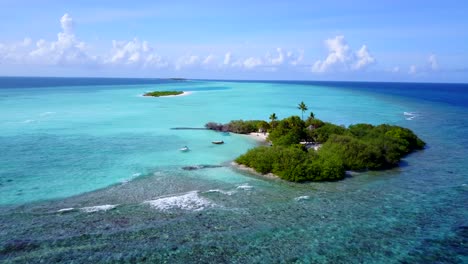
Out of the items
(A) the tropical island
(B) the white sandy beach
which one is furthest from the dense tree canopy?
(B) the white sandy beach

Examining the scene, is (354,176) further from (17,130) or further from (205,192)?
(17,130)

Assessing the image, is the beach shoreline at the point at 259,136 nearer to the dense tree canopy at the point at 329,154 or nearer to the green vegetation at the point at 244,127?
the green vegetation at the point at 244,127

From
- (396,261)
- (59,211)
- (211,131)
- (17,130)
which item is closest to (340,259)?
(396,261)

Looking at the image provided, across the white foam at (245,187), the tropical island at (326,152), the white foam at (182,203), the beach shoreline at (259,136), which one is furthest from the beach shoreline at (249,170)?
the beach shoreline at (259,136)

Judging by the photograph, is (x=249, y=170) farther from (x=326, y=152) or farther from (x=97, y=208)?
(x=97, y=208)

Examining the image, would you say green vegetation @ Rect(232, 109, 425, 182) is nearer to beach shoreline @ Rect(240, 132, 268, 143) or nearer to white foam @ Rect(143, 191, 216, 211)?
beach shoreline @ Rect(240, 132, 268, 143)

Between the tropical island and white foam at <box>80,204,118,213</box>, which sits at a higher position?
the tropical island
